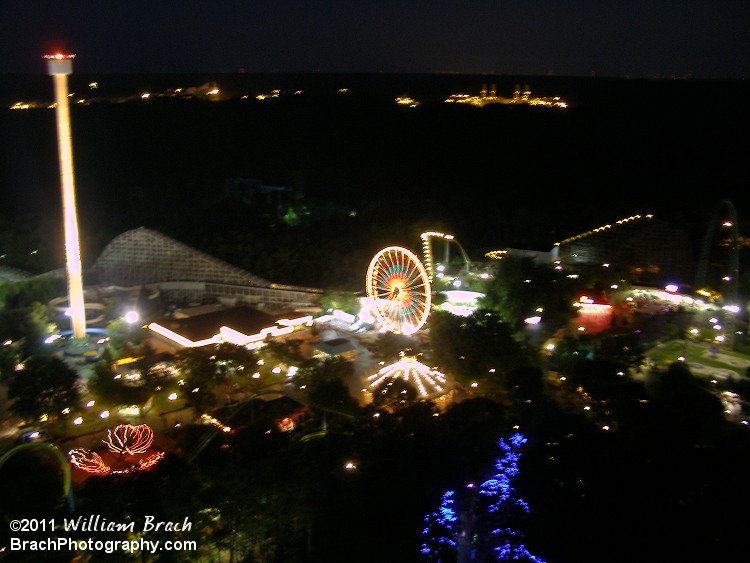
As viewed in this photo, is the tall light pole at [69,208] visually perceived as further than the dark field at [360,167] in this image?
No

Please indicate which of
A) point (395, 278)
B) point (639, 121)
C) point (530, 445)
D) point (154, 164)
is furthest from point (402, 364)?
point (639, 121)

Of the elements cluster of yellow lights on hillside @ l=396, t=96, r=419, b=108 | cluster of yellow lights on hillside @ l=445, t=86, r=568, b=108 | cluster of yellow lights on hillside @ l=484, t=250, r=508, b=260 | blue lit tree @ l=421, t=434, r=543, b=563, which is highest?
cluster of yellow lights on hillside @ l=445, t=86, r=568, b=108

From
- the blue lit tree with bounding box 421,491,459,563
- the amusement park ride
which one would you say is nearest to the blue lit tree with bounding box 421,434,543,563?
the blue lit tree with bounding box 421,491,459,563

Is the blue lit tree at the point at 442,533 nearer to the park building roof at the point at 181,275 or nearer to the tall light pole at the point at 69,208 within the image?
the park building roof at the point at 181,275

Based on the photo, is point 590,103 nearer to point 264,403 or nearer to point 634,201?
point 634,201

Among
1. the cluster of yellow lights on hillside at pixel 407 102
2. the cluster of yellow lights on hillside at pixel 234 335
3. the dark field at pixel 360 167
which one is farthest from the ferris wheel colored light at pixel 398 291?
the cluster of yellow lights on hillside at pixel 407 102

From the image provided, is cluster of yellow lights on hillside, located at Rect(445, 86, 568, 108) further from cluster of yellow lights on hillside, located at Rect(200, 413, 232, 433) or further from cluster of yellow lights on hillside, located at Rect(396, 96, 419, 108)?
cluster of yellow lights on hillside, located at Rect(200, 413, 232, 433)

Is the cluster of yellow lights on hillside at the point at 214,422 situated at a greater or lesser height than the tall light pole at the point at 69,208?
lesser
